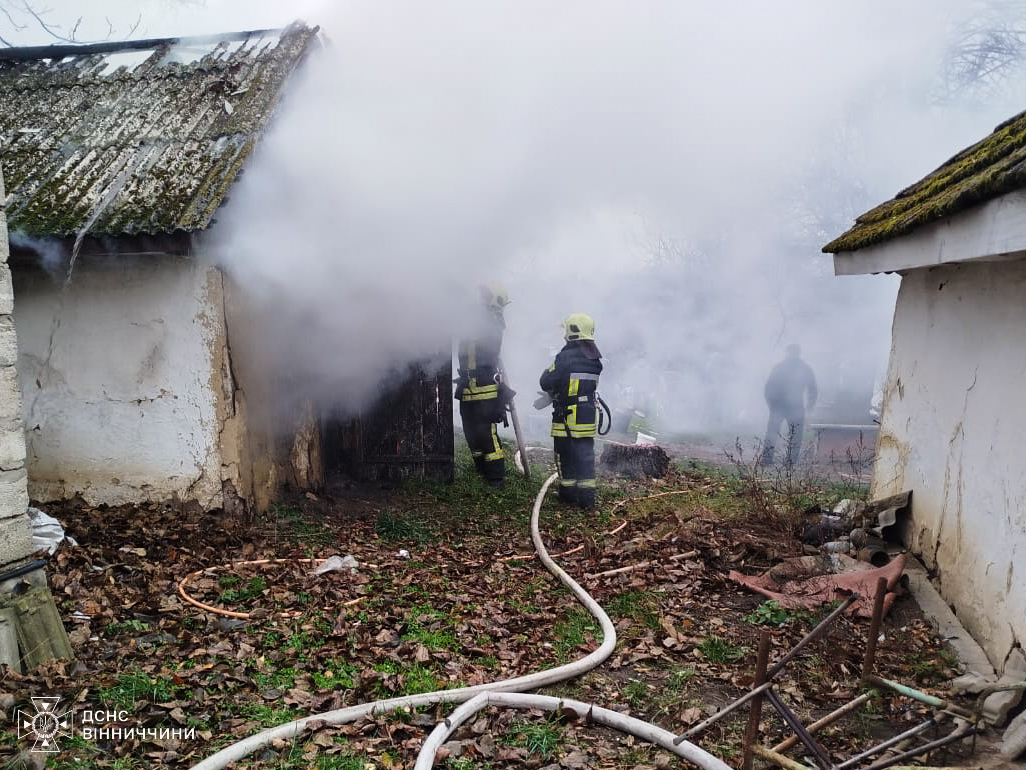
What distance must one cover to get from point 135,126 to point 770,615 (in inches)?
293

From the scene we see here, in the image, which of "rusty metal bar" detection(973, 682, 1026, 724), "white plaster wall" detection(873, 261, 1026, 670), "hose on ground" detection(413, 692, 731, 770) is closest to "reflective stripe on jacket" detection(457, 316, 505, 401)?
"white plaster wall" detection(873, 261, 1026, 670)

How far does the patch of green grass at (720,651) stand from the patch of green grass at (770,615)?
434mm

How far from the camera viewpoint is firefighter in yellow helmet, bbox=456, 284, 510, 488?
8.91m

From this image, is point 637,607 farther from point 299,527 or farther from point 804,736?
point 299,527

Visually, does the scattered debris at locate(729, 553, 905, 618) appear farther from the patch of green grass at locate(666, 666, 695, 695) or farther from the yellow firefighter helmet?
the yellow firefighter helmet

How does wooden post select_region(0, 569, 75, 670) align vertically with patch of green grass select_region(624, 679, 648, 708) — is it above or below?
above

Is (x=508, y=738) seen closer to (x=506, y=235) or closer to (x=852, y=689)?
(x=852, y=689)

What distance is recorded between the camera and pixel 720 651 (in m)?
4.43

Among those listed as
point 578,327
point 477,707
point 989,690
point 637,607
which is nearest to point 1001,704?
point 989,690

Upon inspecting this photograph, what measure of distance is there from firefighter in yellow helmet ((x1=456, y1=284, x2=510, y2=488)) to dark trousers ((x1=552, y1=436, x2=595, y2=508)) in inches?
42.8

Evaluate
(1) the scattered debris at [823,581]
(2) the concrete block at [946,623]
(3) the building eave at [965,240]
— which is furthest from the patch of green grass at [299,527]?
(3) the building eave at [965,240]

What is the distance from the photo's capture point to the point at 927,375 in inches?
216

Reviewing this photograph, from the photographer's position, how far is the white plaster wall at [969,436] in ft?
13.0

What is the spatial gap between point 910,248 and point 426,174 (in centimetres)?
483
